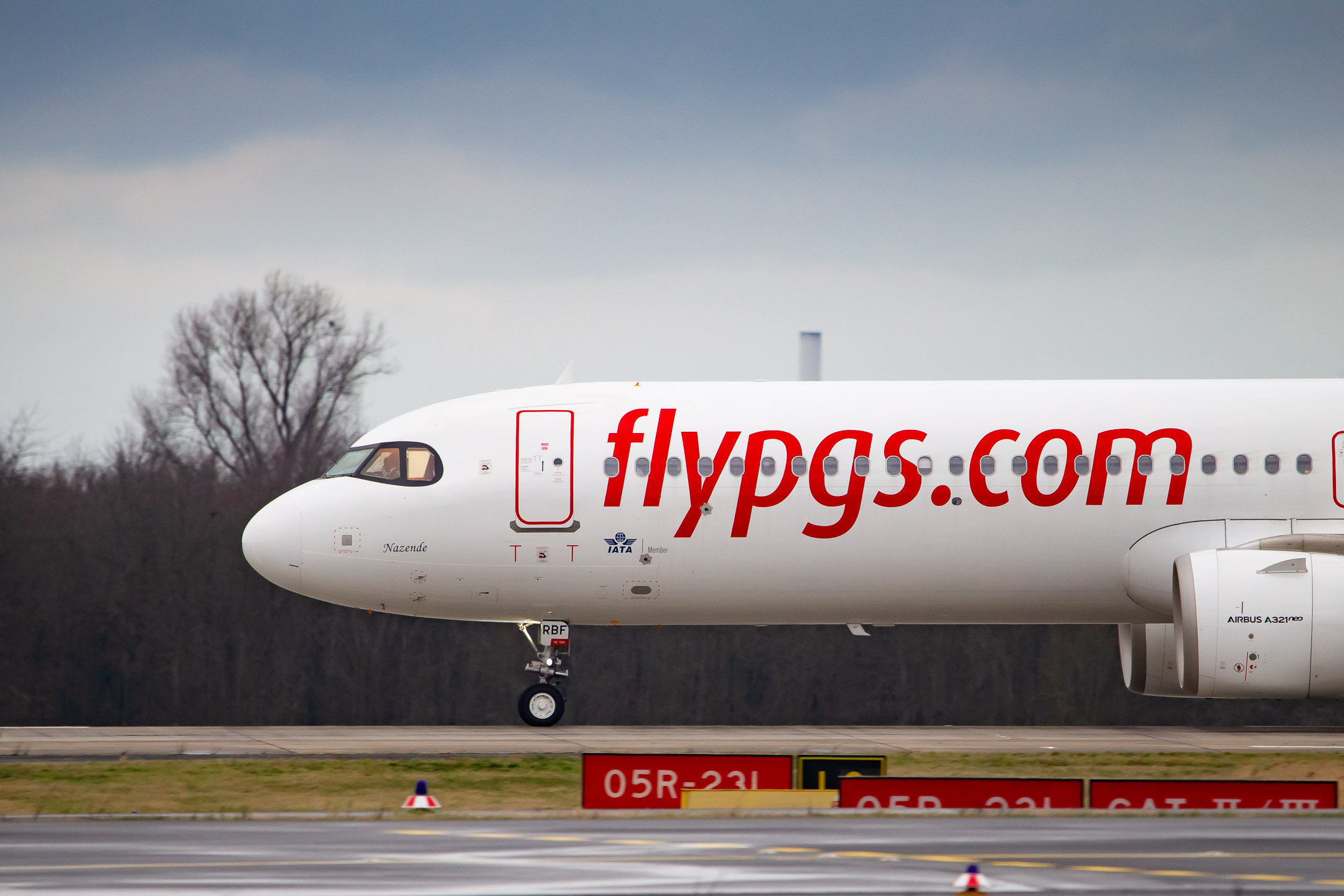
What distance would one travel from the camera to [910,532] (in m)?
20.6

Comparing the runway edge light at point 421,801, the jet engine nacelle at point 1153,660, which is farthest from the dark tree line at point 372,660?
the runway edge light at point 421,801

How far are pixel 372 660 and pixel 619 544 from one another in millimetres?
22222

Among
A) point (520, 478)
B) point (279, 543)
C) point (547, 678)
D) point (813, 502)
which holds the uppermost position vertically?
point (520, 478)

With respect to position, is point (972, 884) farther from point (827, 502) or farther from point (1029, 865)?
point (827, 502)

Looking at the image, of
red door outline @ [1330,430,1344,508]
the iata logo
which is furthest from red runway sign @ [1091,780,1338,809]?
the iata logo

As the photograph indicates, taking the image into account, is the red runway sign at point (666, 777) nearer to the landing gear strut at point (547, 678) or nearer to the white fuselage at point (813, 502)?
the white fuselage at point (813, 502)

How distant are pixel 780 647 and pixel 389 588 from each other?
830 inches

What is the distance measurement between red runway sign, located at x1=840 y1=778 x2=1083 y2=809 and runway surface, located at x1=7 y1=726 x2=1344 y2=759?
4.40m

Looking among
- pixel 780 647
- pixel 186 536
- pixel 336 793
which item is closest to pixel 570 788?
pixel 336 793

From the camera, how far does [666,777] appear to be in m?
14.8

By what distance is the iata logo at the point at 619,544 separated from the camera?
816 inches

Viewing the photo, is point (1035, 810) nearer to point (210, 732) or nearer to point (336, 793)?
point (336, 793)

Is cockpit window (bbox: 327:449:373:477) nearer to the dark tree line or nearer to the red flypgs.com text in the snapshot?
the red flypgs.com text

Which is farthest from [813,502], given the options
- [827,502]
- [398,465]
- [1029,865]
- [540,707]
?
[1029,865]
